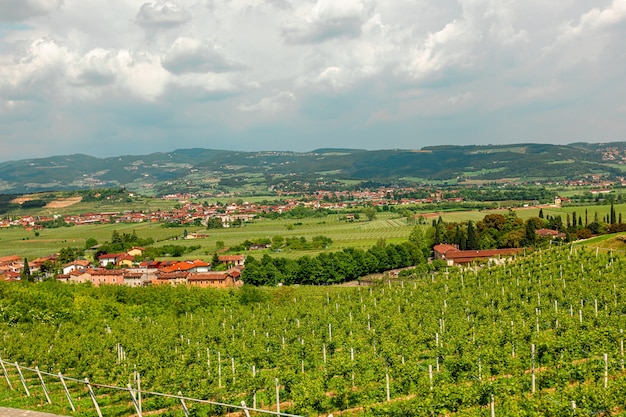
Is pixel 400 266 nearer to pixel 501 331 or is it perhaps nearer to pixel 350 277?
pixel 350 277

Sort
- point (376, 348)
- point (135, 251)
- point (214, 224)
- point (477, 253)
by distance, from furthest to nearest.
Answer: point (214, 224) → point (135, 251) → point (477, 253) → point (376, 348)

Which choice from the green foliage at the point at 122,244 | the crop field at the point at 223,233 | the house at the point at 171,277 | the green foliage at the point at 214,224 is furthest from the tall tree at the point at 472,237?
the green foliage at the point at 214,224

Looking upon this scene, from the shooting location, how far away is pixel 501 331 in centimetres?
2266

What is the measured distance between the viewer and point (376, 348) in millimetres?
23125

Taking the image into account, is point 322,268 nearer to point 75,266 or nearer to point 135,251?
point 75,266

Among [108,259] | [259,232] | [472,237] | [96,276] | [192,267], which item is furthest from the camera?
[259,232]

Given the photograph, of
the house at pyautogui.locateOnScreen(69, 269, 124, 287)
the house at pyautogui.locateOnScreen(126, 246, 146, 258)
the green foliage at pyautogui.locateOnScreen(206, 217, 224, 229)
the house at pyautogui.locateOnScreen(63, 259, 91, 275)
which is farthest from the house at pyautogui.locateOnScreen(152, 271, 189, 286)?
the green foliage at pyautogui.locateOnScreen(206, 217, 224, 229)

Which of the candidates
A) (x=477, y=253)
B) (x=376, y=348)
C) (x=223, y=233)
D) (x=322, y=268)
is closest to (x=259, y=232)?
(x=223, y=233)

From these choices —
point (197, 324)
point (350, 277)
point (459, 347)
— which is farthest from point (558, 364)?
point (350, 277)

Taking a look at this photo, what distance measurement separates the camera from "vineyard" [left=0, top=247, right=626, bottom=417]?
15.5 metres

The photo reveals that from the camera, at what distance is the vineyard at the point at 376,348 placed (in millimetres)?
15539

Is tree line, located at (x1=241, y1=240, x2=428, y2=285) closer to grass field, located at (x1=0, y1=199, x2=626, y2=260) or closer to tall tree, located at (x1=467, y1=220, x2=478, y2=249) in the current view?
tall tree, located at (x1=467, y1=220, x2=478, y2=249)

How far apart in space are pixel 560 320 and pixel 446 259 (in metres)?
47.1

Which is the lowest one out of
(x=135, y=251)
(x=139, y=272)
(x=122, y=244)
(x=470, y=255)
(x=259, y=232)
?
(x=259, y=232)
